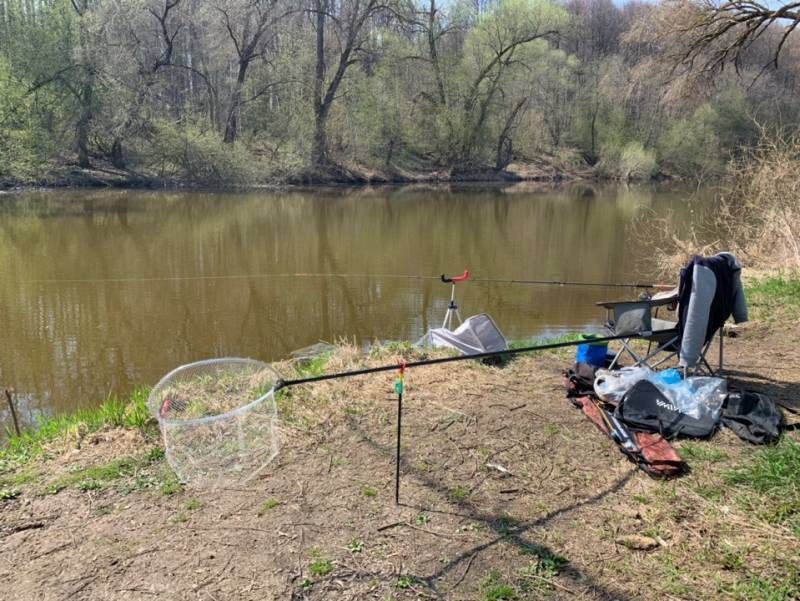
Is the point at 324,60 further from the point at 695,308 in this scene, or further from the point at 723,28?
the point at 695,308

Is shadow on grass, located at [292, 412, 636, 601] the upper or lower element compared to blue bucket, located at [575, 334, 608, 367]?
lower

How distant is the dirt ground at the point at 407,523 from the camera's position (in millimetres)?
2441

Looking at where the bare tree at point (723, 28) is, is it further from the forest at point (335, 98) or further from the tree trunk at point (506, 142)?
the tree trunk at point (506, 142)

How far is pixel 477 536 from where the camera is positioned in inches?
108

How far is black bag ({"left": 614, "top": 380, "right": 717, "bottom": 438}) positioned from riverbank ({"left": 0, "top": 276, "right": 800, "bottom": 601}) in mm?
108

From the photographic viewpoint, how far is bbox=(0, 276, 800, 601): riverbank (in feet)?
8.04

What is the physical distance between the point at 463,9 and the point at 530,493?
4034cm

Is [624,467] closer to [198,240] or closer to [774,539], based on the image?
[774,539]

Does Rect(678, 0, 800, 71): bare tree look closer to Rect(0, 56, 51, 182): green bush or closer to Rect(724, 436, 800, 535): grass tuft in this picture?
Rect(724, 436, 800, 535): grass tuft

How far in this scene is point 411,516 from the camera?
9.52ft

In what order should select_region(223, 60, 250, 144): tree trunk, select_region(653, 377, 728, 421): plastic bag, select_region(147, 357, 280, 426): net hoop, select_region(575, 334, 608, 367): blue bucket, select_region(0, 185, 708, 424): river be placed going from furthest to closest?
1. select_region(223, 60, 250, 144): tree trunk
2. select_region(0, 185, 708, 424): river
3. select_region(575, 334, 608, 367): blue bucket
4. select_region(653, 377, 728, 421): plastic bag
5. select_region(147, 357, 280, 426): net hoop

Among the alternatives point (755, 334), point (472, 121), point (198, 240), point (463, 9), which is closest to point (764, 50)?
point (755, 334)

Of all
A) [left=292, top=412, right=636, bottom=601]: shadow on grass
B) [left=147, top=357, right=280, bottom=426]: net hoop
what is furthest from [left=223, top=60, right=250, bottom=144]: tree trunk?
[left=292, top=412, right=636, bottom=601]: shadow on grass

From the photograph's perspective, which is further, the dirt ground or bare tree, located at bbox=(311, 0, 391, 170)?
bare tree, located at bbox=(311, 0, 391, 170)
